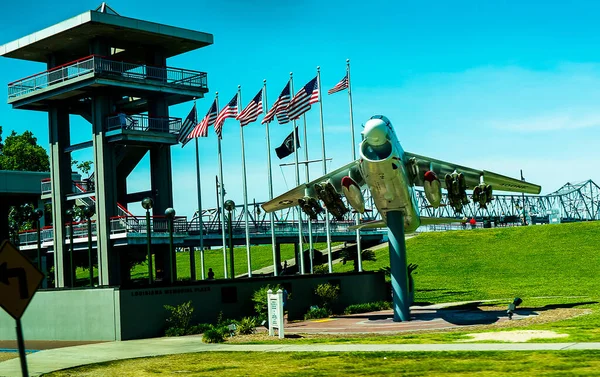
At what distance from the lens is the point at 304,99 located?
45219 mm

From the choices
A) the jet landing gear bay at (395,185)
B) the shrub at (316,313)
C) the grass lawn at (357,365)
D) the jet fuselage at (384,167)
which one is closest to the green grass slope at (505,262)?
the shrub at (316,313)

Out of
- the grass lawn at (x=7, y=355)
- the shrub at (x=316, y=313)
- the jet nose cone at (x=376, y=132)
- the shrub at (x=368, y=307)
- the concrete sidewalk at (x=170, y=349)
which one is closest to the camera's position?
the concrete sidewalk at (x=170, y=349)

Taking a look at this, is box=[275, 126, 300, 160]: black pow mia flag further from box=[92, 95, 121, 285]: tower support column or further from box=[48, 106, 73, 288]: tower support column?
box=[48, 106, 73, 288]: tower support column

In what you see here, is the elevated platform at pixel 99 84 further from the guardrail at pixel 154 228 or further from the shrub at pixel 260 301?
the shrub at pixel 260 301

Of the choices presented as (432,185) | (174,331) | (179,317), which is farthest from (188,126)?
(432,185)

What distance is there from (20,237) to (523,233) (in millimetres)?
52662

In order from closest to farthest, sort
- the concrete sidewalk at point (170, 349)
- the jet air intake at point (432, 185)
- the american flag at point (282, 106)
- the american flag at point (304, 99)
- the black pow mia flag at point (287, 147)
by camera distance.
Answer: the concrete sidewalk at point (170, 349), the jet air intake at point (432, 185), the american flag at point (304, 99), the american flag at point (282, 106), the black pow mia flag at point (287, 147)

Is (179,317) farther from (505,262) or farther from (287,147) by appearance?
(505,262)

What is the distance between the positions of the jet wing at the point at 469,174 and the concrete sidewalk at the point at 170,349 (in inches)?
478

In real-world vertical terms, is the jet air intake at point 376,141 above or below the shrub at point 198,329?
above

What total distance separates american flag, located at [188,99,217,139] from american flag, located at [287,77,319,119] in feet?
16.5

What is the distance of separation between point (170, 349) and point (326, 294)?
51.1 feet

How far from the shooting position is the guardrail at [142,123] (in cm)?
5022

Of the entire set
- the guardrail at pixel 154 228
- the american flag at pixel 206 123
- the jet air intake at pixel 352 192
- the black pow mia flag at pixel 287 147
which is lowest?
the guardrail at pixel 154 228
